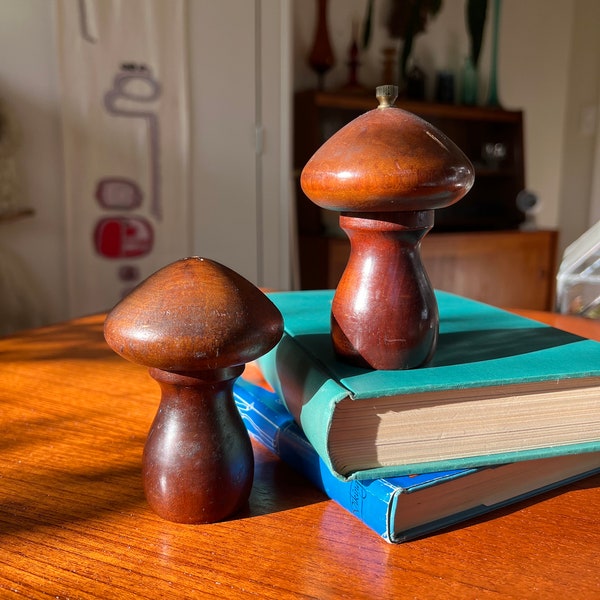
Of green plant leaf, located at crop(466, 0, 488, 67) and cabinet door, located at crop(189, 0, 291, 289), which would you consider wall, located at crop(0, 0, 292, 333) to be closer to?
cabinet door, located at crop(189, 0, 291, 289)

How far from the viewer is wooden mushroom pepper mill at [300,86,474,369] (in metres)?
0.39

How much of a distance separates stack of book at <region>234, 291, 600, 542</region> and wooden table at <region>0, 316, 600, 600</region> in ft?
0.05

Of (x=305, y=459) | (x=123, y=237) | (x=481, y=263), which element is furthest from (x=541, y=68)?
(x=305, y=459)

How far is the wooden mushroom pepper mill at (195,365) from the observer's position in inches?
14.0

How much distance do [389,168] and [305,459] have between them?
22cm

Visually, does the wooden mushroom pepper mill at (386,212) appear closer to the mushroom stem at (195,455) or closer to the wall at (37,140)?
the mushroom stem at (195,455)

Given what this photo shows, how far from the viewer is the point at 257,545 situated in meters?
0.37

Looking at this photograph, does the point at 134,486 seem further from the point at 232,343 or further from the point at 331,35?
the point at 331,35

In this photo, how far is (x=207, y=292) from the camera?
0.37m

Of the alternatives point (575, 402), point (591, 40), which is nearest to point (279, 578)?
point (575, 402)

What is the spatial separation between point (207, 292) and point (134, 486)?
0.56 feet

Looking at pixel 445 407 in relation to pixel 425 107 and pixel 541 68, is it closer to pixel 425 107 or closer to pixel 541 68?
pixel 425 107


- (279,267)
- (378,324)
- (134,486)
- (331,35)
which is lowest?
(279,267)

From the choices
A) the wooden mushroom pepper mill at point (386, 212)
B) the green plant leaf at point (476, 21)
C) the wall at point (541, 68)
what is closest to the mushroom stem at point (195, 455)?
the wooden mushroom pepper mill at point (386, 212)
